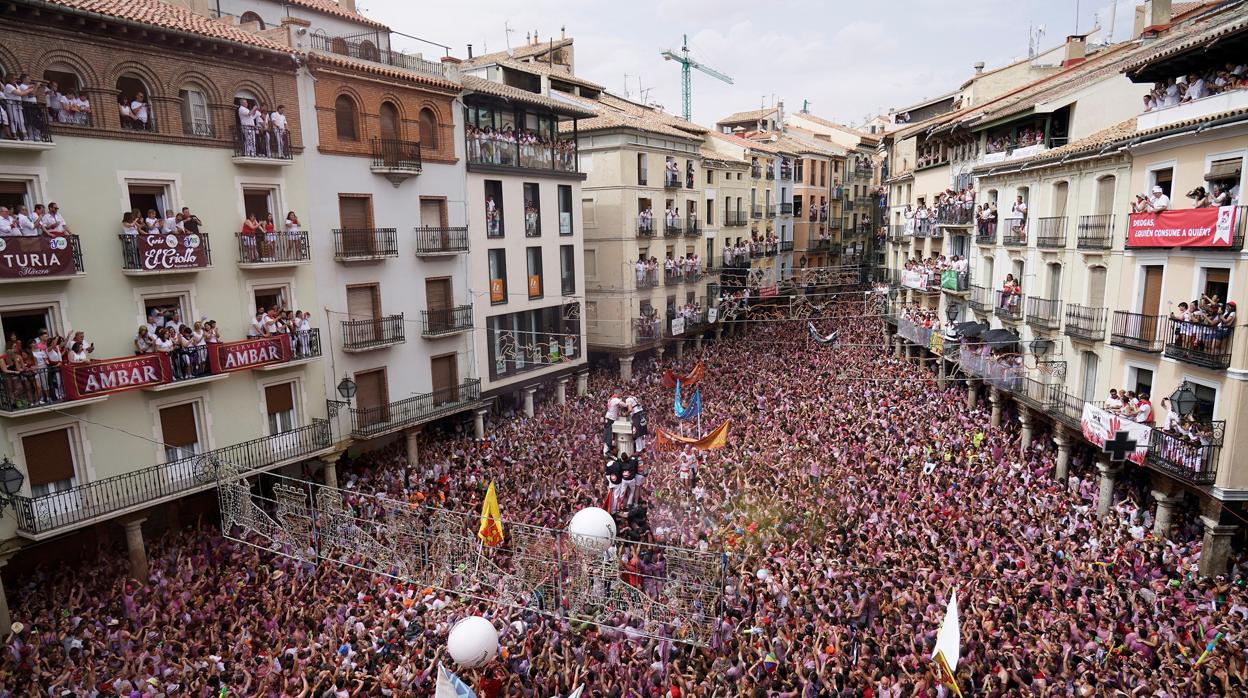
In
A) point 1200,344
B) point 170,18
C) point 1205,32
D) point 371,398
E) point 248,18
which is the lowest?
point 371,398

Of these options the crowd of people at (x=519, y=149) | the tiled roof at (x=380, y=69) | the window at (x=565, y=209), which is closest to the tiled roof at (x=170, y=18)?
the tiled roof at (x=380, y=69)

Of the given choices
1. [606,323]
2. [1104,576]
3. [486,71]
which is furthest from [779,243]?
[1104,576]

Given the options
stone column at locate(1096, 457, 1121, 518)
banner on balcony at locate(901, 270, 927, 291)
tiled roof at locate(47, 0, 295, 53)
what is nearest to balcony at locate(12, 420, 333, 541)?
tiled roof at locate(47, 0, 295, 53)

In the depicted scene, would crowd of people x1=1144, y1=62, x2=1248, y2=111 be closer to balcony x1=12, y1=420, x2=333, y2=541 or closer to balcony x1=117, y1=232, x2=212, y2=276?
balcony x1=12, y1=420, x2=333, y2=541

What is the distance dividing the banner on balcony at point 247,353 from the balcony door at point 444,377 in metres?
6.10

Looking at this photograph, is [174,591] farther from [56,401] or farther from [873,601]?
[873,601]

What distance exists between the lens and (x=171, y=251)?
18594mm

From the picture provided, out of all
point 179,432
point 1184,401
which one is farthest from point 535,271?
point 1184,401

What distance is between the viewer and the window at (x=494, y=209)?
28.5m

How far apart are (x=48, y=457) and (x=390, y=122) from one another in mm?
13735

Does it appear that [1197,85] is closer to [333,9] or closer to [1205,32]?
[1205,32]

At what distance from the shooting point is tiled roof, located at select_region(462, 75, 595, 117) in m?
27.1

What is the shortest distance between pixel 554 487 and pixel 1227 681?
1550 cm

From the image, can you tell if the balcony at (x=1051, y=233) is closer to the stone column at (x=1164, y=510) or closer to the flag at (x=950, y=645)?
the stone column at (x=1164, y=510)
